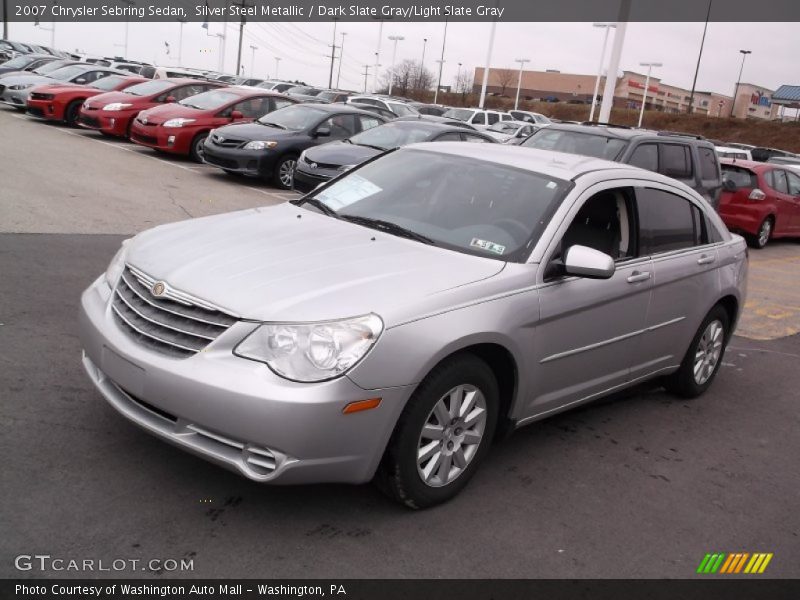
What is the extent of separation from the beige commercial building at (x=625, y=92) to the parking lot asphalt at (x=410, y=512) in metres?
106

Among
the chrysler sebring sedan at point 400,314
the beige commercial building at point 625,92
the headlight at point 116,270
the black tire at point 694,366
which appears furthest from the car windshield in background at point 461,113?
the beige commercial building at point 625,92

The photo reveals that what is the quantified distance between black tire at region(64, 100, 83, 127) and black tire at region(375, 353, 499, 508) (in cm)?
1707

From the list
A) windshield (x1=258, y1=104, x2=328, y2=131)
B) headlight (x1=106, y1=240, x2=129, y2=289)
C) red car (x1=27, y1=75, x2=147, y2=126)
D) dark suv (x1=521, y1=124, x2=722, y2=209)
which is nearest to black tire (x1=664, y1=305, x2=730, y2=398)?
headlight (x1=106, y1=240, x2=129, y2=289)

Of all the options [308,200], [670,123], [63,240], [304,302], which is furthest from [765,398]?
[670,123]

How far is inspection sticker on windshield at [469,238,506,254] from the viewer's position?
4.15 metres

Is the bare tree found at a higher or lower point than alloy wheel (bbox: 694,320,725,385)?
higher

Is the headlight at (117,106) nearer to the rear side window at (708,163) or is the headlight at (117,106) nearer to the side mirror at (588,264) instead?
the rear side window at (708,163)

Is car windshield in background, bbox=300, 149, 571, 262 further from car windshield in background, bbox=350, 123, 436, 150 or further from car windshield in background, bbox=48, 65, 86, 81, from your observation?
car windshield in background, bbox=48, 65, 86, 81

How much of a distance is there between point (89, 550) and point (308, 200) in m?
2.62

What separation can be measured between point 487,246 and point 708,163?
9.77 meters

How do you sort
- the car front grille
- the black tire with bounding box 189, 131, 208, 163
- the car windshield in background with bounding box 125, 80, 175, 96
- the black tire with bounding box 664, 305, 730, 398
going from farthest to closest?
the car windshield in background with bounding box 125, 80, 175, 96 → the black tire with bounding box 189, 131, 208, 163 → the black tire with bounding box 664, 305, 730, 398 → the car front grille

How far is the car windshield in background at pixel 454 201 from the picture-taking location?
4.25 metres

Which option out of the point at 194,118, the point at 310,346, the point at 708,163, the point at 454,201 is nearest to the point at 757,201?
the point at 708,163

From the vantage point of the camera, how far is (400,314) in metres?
3.35
